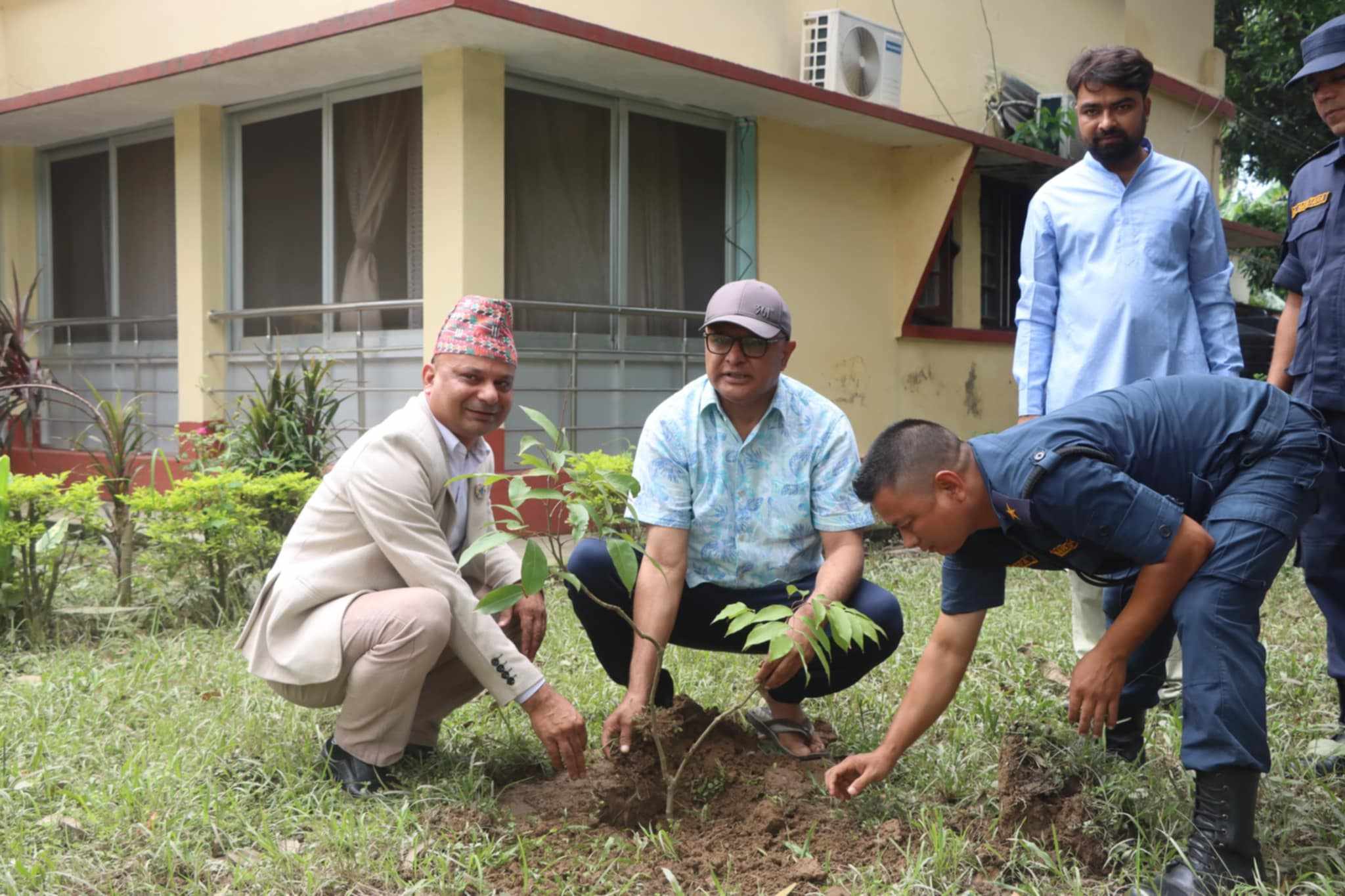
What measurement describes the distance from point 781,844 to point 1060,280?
1.92m

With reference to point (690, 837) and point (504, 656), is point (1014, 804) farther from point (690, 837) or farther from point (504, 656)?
point (504, 656)

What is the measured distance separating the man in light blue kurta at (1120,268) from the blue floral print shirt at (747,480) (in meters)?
0.75

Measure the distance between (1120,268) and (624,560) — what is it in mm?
1824

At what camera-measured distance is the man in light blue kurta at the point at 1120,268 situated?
11.9 ft

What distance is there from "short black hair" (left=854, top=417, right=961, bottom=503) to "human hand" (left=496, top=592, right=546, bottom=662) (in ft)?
3.99

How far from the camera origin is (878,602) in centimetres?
335

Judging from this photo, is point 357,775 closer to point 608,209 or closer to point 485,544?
point 485,544

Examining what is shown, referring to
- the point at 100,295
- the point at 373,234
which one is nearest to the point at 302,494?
the point at 373,234

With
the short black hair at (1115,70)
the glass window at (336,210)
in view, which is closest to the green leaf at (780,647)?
the short black hair at (1115,70)

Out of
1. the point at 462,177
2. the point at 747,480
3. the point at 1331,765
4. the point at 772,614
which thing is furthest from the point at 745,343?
the point at 462,177

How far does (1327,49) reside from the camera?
3186mm

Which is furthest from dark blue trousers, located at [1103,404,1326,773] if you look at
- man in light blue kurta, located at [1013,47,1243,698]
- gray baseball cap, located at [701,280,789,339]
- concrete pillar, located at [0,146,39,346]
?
concrete pillar, located at [0,146,39,346]

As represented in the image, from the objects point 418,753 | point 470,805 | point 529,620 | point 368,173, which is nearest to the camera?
point 470,805

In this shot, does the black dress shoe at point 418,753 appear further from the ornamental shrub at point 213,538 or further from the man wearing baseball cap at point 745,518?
the ornamental shrub at point 213,538
